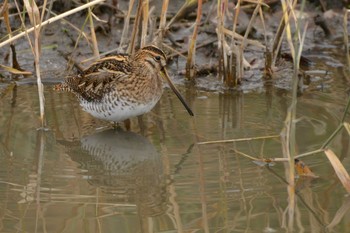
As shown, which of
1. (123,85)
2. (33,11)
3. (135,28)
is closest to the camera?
(33,11)

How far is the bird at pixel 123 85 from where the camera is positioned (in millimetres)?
6242

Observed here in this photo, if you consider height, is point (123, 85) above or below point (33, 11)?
below

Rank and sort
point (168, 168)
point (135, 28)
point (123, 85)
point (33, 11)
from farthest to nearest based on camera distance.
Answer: point (135, 28) → point (123, 85) → point (33, 11) → point (168, 168)

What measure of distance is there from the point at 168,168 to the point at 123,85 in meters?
1.02

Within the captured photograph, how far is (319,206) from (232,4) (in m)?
4.08

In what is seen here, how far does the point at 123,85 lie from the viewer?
6.32 meters

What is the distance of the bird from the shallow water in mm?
196

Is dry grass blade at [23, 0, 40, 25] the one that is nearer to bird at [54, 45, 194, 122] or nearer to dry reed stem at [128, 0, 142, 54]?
bird at [54, 45, 194, 122]

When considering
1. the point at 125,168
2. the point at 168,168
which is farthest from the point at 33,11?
the point at 168,168

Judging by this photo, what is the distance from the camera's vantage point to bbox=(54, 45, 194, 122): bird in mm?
6242

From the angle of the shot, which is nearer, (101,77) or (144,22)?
(101,77)

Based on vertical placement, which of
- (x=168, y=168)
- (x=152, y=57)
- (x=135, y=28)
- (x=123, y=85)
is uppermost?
(x=135, y=28)

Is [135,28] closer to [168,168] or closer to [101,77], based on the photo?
[101,77]

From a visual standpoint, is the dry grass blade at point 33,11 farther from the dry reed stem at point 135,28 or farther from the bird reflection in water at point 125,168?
the dry reed stem at point 135,28
